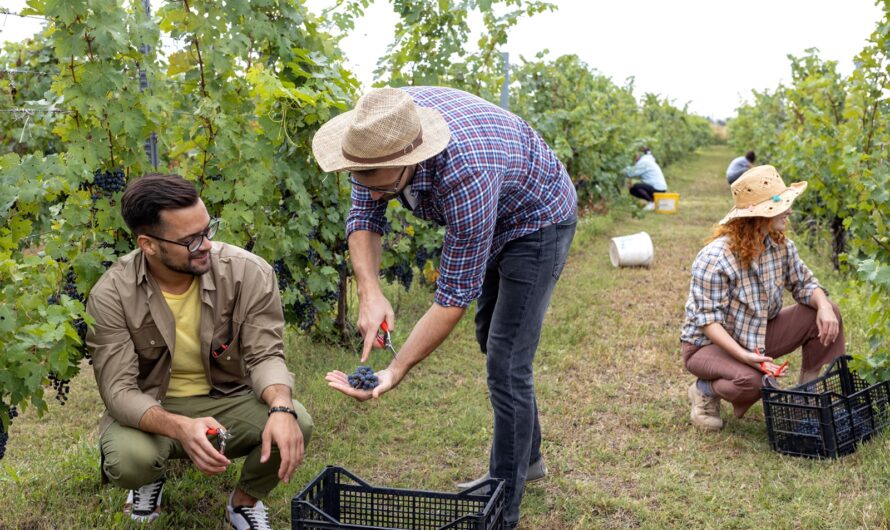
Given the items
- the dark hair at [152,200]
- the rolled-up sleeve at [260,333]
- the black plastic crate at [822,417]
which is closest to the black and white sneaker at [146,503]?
the rolled-up sleeve at [260,333]

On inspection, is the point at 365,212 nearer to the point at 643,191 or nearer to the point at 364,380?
the point at 364,380

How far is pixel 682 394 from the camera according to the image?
4859 mm

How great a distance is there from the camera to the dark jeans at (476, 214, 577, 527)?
3.04 meters

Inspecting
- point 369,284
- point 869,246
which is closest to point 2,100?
point 369,284

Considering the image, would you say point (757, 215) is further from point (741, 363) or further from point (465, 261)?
point (465, 261)

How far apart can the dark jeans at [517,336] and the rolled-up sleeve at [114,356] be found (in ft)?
3.96

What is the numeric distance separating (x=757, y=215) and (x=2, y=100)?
5327mm

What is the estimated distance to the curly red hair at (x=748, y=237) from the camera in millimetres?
4020

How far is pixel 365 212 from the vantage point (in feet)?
9.93

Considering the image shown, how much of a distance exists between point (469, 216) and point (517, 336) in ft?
2.24

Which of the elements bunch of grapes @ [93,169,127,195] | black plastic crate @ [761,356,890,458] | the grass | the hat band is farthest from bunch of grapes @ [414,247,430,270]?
the hat band

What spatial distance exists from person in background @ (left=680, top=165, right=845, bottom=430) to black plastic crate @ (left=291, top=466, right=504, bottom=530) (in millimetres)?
1640

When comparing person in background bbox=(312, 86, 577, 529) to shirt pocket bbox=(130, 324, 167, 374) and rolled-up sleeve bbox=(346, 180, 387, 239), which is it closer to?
rolled-up sleeve bbox=(346, 180, 387, 239)

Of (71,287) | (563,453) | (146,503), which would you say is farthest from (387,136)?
(563,453)
